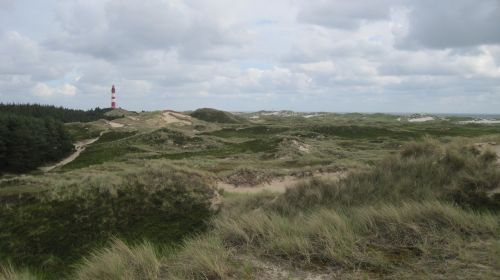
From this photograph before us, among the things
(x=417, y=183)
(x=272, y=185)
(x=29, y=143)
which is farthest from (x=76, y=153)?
(x=417, y=183)

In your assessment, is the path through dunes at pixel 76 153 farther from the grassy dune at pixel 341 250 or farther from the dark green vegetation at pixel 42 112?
the grassy dune at pixel 341 250

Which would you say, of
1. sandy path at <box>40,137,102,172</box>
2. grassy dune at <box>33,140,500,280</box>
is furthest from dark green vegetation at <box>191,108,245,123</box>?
grassy dune at <box>33,140,500,280</box>

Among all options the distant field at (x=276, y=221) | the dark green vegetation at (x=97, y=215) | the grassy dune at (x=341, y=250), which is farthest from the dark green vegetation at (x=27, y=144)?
the grassy dune at (x=341, y=250)

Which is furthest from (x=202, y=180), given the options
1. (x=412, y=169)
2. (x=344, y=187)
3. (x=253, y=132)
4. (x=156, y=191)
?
(x=253, y=132)

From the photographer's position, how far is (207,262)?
16.0 feet

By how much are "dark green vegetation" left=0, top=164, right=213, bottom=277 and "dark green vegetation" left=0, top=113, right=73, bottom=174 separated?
32291 mm

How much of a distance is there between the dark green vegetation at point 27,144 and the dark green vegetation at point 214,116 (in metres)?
60.5

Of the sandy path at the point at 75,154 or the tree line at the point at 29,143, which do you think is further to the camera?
the sandy path at the point at 75,154

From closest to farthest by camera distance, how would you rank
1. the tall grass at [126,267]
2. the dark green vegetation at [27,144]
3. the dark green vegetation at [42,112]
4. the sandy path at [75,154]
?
the tall grass at [126,267], the dark green vegetation at [27,144], the sandy path at [75,154], the dark green vegetation at [42,112]

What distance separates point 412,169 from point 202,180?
8.73m

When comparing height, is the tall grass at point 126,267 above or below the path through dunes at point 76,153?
above

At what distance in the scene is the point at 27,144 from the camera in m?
48.1

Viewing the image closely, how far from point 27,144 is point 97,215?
40005 mm

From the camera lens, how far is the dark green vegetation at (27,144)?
4581 centimetres
